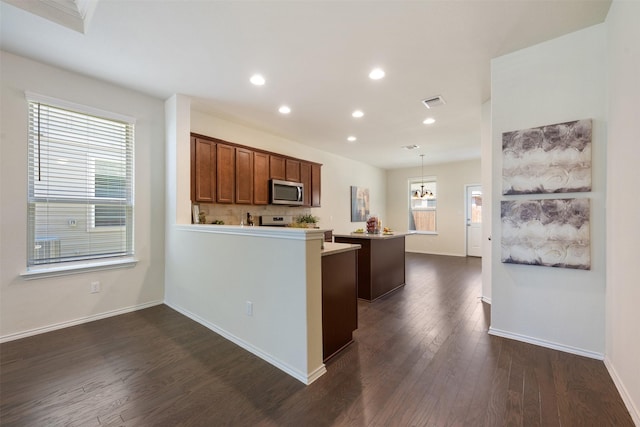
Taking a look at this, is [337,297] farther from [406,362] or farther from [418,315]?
[418,315]

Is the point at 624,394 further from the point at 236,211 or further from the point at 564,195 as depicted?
the point at 236,211

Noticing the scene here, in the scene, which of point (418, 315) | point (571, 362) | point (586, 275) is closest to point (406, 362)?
point (418, 315)

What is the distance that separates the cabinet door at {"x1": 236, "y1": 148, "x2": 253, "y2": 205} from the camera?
4273 millimetres

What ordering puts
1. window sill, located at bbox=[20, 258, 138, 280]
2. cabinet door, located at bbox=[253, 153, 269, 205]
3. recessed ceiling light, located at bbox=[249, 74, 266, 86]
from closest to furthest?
window sill, located at bbox=[20, 258, 138, 280] → recessed ceiling light, located at bbox=[249, 74, 266, 86] → cabinet door, located at bbox=[253, 153, 269, 205]

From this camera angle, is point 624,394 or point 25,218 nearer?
point 624,394

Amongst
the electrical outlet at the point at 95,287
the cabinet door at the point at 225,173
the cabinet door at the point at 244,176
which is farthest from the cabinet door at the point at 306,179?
the electrical outlet at the point at 95,287

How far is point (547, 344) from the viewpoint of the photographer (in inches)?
93.4

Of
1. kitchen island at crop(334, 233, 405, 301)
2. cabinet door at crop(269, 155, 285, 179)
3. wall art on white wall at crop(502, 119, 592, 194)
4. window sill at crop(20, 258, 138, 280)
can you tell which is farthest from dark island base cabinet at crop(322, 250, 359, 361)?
cabinet door at crop(269, 155, 285, 179)

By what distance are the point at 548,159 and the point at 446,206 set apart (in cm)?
579

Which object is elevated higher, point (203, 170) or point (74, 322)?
point (203, 170)

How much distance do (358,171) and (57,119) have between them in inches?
245

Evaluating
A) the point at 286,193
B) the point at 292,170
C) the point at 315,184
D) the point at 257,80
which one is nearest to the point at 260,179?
the point at 286,193

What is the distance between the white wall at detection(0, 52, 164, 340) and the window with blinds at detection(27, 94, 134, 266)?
87 mm

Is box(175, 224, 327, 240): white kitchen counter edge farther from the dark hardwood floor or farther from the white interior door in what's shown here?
the white interior door
